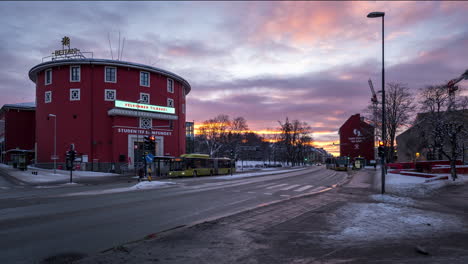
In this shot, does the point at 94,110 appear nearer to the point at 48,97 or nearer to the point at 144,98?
the point at 144,98

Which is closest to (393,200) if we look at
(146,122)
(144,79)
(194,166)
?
(194,166)

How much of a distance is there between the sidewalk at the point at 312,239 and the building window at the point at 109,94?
139ft

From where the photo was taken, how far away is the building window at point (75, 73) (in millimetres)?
48281

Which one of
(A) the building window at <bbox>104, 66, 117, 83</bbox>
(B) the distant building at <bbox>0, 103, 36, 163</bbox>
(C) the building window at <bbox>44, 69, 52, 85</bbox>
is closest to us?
(A) the building window at <bbox>104, 66, 117, 83</bbox>

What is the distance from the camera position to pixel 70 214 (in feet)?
37.1

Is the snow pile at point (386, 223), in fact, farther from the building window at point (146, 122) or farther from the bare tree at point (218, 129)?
the bare tree at point (218, 129)

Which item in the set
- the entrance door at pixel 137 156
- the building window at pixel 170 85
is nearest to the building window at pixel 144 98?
the building window at pixel 170 85

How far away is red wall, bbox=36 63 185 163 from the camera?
47062 mm

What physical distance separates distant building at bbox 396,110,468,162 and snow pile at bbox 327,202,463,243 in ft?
85.0

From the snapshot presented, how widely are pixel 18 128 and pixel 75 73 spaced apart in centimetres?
2865

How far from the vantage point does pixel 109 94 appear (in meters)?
48.8

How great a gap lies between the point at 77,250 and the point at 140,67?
47302 millimetres

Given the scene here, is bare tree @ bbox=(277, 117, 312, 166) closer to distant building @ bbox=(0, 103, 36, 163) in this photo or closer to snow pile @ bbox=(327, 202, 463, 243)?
distant building @ bbox=(0, 103, 36, 163)

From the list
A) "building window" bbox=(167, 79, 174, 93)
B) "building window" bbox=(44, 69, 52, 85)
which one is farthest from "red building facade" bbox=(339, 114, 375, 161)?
"building window" bbox=(44, 69, 52, 85)
